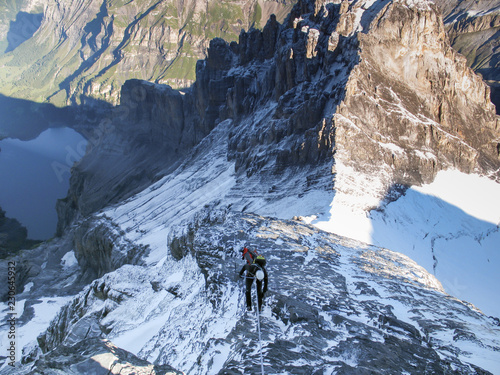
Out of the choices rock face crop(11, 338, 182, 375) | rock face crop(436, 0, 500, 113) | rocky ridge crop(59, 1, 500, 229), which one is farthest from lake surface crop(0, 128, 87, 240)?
rock face crop(436, 0, 500, 113)

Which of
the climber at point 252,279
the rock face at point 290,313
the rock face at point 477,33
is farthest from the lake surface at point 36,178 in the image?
the rock face at point 477,33

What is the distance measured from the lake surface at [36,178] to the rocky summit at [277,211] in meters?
27.3

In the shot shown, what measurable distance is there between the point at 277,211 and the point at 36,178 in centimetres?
14692

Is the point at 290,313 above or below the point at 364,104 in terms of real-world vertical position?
below

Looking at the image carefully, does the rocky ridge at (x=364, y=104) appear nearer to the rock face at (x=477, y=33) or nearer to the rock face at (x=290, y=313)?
the rock face at (x=290, y=313)

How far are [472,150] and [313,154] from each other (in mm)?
24422

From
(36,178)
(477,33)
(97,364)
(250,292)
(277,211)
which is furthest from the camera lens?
(36,178)

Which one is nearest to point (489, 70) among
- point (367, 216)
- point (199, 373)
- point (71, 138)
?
point (367, 216)

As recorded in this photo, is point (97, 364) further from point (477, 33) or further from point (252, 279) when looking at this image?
point (477, 33)

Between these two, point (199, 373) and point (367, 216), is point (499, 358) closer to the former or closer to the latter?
point (199, 373)

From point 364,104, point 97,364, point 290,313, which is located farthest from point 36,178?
point 97,364

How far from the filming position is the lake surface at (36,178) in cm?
12669

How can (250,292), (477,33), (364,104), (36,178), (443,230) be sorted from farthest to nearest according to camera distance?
(36,178) → (477,33) → (364,104) → (443,230) → (250,292)

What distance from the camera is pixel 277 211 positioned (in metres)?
42.5
